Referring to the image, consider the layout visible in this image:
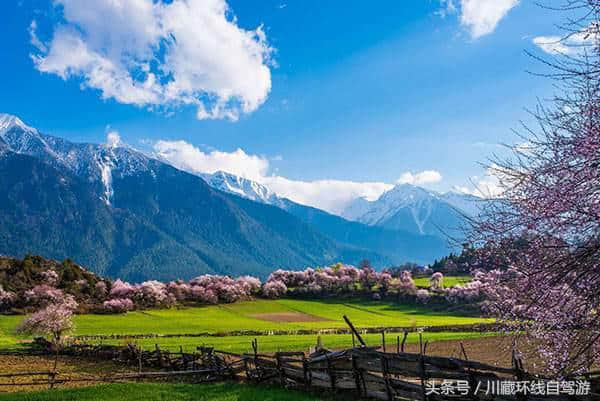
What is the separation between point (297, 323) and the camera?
2638 inches

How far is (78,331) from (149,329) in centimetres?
807

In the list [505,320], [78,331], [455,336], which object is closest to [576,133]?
[505,320]

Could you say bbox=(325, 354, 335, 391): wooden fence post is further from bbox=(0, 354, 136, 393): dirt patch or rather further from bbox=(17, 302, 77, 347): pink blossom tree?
bbox=(17, 302, 77, 347): pink blossom tree

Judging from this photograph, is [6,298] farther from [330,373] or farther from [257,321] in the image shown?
[330,373]

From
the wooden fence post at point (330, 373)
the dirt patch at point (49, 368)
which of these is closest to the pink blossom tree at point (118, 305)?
the dirt patch at point (49, 368)

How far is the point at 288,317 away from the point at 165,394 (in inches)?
2353

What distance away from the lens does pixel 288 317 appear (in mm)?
74562

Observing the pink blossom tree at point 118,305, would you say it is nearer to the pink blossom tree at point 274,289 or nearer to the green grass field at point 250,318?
the green grass field at point 250,318

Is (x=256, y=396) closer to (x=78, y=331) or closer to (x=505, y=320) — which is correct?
(x=505, y=320)

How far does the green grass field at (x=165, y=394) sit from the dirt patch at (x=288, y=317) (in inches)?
2118

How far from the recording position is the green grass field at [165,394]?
49.7 ft

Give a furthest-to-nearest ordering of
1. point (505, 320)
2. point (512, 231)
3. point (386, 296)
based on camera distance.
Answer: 1. point (386, 296)
2. point (505, 320)
3. point (512, 231)

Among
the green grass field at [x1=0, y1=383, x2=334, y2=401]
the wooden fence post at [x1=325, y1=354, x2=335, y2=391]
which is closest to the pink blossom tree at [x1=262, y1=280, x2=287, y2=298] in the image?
the green grass field at [x1=0, y1=383, x2=334, y2=401]

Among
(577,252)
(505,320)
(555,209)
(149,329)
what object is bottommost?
(149,329)
